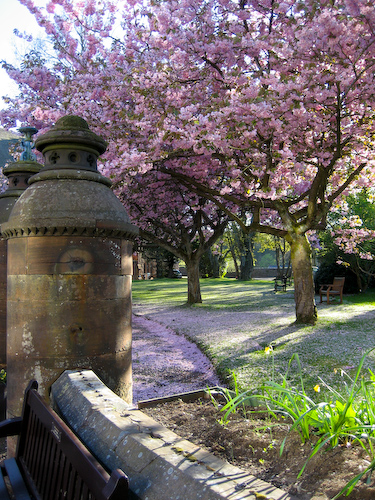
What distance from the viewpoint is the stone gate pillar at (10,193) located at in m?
5.91

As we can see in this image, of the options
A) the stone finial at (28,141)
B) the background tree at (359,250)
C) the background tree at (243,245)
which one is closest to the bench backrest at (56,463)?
the stone finial at (28,141)

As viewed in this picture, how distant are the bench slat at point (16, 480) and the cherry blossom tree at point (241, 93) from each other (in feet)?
23.1

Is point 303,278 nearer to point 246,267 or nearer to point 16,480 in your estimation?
point 16,480

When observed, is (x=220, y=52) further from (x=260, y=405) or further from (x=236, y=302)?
(x=236, y=302)

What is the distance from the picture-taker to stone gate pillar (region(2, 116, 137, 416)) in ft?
12.0

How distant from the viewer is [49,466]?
2.44 m

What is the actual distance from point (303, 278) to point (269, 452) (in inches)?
368

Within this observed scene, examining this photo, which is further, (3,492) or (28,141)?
(28,141)

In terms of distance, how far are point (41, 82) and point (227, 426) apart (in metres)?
14.2

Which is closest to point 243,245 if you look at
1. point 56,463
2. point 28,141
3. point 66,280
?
point 28,141

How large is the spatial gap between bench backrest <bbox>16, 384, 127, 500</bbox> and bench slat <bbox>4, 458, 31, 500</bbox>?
5 cm

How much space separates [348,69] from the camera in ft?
26.5

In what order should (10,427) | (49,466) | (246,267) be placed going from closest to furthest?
1. (49,466)
2. (10,427)
3. (246,267)

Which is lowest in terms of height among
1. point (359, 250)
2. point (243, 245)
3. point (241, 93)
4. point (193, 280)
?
point (193, 280)
